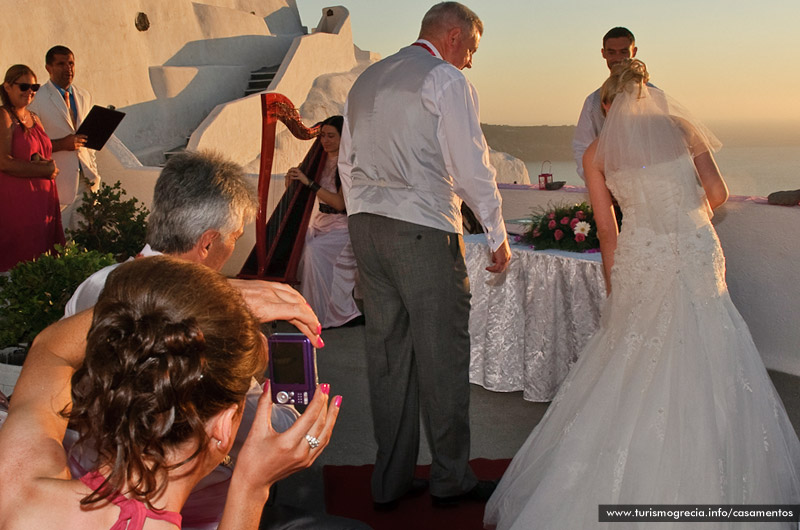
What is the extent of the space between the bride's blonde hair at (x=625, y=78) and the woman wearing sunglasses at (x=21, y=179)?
3.63 metres

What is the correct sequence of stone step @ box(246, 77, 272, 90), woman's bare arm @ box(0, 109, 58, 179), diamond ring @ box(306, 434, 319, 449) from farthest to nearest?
stone step @ box(246, 77, 272, 90) → woman's bare arm @ box(0, 109, 58, 179) → diamond ring @ box(306, 434, 319, 449)

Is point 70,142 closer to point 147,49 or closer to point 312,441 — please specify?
point 312,441

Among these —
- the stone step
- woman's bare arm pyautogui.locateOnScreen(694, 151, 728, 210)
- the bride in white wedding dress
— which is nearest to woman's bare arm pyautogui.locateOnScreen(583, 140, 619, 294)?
the bride in white wedding dress

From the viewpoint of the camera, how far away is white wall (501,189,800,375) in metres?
4.37

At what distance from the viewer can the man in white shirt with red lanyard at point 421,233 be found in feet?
9.22

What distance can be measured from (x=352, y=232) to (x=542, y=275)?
132cm

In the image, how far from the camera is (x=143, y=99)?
13281mm

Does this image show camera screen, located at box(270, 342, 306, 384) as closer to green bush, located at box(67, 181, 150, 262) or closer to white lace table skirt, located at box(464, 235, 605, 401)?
white lace table skirt, located at box(464, 235, 605, 401)

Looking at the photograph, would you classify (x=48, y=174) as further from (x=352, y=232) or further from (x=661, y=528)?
(x=661, y=528)

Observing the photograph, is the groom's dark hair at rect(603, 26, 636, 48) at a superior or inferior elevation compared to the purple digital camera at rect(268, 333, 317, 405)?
superior

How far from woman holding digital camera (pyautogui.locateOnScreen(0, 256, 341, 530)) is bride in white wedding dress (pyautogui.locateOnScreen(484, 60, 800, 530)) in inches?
58.6

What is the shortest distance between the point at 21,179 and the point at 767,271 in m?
4.49

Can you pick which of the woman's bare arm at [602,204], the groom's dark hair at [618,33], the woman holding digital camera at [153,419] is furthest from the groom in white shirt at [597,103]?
the woman holding digital camera at [153,419]

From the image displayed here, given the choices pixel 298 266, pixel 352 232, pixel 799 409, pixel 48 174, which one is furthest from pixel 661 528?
pixel 48 174
